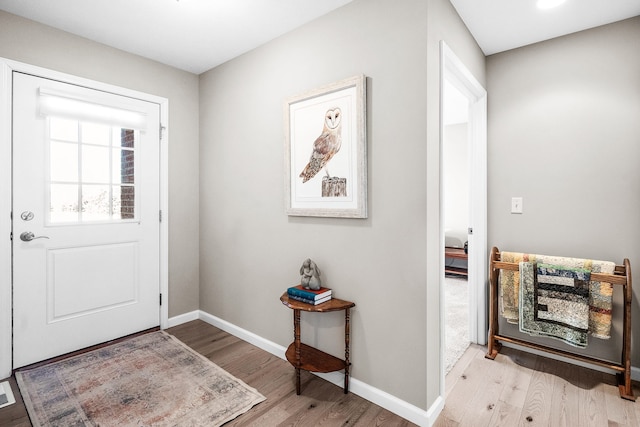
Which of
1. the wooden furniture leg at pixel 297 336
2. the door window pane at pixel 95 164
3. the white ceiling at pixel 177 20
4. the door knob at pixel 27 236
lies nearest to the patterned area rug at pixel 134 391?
the wooden furniture leg at pixel 297 336

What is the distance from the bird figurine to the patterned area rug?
2.39 ft

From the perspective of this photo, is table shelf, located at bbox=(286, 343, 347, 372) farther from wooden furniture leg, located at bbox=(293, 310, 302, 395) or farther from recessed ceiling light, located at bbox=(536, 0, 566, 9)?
recessed ceiling light, located at bbox=(536, 0, 566, 9)

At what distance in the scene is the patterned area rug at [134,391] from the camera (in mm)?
1780

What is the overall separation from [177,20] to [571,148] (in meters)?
2.95

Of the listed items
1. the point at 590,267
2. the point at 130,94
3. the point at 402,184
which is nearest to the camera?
the point at 402,184

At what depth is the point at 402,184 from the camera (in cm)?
179

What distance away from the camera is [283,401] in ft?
6.34

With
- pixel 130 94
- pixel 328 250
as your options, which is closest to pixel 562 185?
pixel 328 250

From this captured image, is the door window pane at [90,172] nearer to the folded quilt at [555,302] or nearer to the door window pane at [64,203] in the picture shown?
the door window pane at [64,203]

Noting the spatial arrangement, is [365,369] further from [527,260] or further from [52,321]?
[52,321]

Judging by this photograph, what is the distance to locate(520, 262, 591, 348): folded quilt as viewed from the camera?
210 cm

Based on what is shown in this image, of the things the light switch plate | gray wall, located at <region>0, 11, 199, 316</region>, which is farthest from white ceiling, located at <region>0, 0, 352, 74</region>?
the light switch plate

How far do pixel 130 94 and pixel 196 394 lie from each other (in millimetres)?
2427

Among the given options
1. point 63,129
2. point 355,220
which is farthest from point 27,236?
point 355,220
